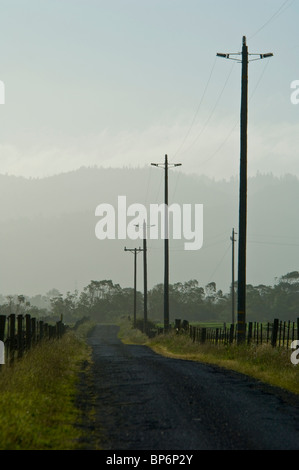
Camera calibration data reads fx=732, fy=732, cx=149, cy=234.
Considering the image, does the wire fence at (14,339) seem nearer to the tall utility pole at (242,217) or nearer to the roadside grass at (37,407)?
the roadside grass at (37,407)

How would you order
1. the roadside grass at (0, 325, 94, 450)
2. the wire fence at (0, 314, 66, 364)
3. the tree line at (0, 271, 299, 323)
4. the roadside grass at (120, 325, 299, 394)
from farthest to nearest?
1. the tree line at (0, 271, 299, 323)
2. the roadside grass at (120, 325, 299, 394)
3. the wire fence at (0, 314, 66, 364)
4. the roadside grass at (0, 325, 94, 450)

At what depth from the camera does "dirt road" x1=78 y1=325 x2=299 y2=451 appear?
33.2 feet

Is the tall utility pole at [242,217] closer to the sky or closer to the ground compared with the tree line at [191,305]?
closer to the sky

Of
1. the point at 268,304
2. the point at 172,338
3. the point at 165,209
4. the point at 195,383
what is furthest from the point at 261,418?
the point at 268,304

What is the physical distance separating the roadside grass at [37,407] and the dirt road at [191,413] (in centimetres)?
47

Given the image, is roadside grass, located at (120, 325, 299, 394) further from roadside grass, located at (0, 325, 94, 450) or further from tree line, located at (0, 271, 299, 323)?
tree line, located at (0, 271, 299, 323)

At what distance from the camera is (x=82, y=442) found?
1027cm

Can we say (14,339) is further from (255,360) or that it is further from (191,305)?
(191,305)

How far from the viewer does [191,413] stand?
12477 millimetres

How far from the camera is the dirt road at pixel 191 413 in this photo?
1012cm

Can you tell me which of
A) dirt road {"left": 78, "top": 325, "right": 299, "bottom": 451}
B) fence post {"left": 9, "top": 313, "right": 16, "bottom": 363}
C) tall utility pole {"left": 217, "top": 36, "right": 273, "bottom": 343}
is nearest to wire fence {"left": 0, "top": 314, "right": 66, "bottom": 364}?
fence post {"left": 9, "top": 313, "right": 16, "bottom": 363}

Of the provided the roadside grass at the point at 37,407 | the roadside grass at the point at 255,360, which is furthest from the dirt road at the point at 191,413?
the roadside grass at the point at 255,360

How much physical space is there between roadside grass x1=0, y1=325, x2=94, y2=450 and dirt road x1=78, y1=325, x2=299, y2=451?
1.54 ft
